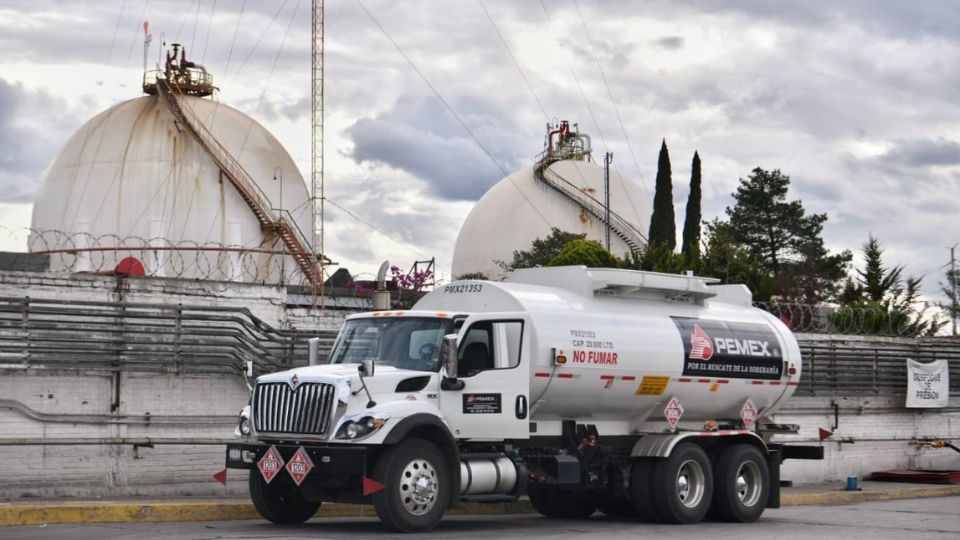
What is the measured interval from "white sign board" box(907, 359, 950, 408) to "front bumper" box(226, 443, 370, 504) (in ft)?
61.6

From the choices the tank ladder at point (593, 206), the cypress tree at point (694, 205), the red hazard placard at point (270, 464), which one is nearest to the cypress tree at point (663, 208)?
the cypress tree at point (694, 205)

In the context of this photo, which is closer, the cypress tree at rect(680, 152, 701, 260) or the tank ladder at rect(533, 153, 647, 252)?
the cypress tree at rect(680, 152, 701, 260)

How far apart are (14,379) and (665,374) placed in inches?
360

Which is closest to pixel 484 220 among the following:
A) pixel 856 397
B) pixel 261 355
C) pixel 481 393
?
pixel 856 397

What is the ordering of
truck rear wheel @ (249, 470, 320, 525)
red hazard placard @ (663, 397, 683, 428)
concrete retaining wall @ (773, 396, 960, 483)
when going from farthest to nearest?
1. concrete retaining wall @ (773, 396, 960, 483)
2. red hazard placard @ (663, 397, 683, 428)
3. truck rear wheel @ (249, 470, 320, 525)

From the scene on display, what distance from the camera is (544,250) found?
197ft

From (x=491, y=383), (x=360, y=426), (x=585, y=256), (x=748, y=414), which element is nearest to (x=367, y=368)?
(x=360, y=426)

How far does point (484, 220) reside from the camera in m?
67.8

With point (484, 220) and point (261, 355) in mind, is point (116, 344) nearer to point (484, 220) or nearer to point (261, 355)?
point (261, 355)

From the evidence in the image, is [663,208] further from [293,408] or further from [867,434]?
[293,408]

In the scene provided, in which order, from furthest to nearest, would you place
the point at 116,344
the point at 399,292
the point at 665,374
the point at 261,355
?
the point at 399,292 < the point at 261,355 < the point at 116,344 < the point at 665,374

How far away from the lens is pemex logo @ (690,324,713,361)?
64.1ft

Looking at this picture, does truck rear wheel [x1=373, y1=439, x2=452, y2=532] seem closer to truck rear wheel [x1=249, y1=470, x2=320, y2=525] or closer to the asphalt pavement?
truck rear wheel [x1=249, y1=470, x2=320, y2=525]

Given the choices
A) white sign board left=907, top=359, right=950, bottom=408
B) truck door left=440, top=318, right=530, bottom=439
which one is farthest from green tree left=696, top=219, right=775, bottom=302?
truck door left=440, top=318, right=530, bottom=439
